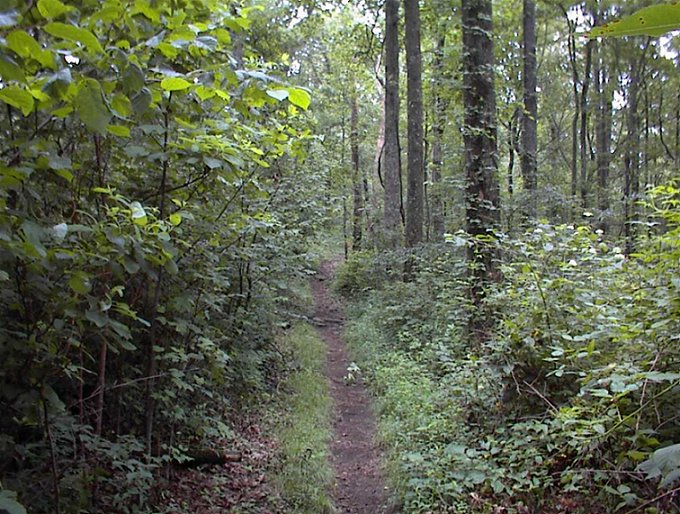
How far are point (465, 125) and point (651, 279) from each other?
Answer: 4034 millimetres

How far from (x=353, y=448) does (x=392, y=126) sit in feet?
37.7

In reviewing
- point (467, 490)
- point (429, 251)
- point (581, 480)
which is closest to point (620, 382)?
point (581, 480)

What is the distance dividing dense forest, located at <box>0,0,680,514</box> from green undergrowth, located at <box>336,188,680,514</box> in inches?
1.0

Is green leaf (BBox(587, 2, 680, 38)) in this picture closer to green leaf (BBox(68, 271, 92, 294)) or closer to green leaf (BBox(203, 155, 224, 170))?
green leaf (BBox(68, 271, 92, 294))

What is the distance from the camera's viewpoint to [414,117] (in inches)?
542

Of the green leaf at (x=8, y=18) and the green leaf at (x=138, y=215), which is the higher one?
the green leaf at (x=8, y=18)

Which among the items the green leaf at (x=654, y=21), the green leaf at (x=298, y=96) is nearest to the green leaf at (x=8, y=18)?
the green leaf at (x=298, y=96)

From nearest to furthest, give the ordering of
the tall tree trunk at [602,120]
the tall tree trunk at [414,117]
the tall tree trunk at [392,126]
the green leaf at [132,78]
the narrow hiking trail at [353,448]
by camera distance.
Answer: the green leaf at [132,78] < the narrow hiking trail at [353,448] < the tall tree trunk at [414,117] < the tall tree trunk at [392,126] < the tall tree trunk at [602,120]

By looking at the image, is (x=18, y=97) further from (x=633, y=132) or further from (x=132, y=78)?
(x=633, y=132)

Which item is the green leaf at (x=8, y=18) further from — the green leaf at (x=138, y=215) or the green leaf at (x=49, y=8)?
the green leaf at (x=138, y=215)

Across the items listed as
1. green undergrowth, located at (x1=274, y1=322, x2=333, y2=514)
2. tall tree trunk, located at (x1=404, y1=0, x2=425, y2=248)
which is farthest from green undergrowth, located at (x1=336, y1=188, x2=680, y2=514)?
tall tree trunk, located at (x1=404, y1=0, x2=425, y2=248)

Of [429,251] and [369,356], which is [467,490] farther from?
[429,251]

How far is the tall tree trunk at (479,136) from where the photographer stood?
7.79m

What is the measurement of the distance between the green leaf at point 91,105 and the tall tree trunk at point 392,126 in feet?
45.5
